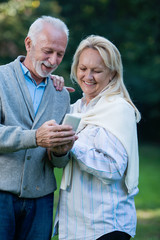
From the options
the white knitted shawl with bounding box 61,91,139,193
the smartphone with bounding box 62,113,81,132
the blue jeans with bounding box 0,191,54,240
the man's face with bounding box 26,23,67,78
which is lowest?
the blue jeans with bounding box 0,191,54,240

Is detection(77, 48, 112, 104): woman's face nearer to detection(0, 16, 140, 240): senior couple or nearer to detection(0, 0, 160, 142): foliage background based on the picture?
detection(0, 16, 140, 240): senior couple

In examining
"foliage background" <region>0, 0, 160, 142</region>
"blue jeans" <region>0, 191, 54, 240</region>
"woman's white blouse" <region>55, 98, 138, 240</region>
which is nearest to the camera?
"blue jeans" <region>0, 191, 54, 240</region>

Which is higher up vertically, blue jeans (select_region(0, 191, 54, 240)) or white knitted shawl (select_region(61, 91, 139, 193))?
white knitted shawl (select_region(61, 91, 139, 193))

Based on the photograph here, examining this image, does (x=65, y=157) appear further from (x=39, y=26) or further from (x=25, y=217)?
(x=39, y=26)

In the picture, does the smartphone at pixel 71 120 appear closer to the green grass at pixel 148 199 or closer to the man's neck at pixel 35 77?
the man's neck at pixel 35 77

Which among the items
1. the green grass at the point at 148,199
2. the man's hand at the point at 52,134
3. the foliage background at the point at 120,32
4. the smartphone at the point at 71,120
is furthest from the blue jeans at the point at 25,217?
the foliage background at the point at 120,32

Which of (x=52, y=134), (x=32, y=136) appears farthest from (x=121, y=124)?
(x=32, y=136)

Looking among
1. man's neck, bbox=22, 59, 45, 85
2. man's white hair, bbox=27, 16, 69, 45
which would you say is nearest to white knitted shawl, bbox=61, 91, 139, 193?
man's neck, bbox=22, 59, 45, 85

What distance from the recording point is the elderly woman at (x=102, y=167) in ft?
9.54

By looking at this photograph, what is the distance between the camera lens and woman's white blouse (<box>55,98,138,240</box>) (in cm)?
289

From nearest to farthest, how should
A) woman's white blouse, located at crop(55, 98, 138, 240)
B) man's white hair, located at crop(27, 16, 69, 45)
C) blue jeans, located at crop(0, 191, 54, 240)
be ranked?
blue jeans, located at crop(0, 191, 54, 240), woman's white blouse, located at crop(55, 98, 138, 240), man's white hair, located at crop(27, 16, 69, 45)

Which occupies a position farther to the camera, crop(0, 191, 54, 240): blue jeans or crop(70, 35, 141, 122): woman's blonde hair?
crop(70, 35, 141, 122): woman's blonde hair

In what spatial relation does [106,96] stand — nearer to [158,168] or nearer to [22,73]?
[22,73]

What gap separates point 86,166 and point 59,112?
1.86ft
